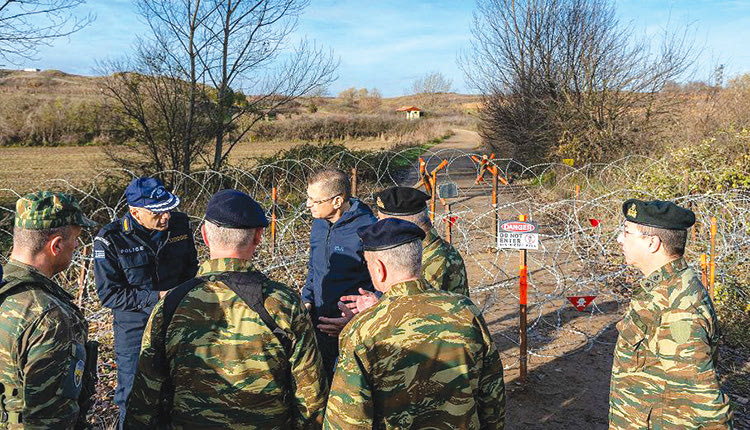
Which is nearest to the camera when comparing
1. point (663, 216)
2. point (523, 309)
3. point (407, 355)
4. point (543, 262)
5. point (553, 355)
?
point (407, 355)

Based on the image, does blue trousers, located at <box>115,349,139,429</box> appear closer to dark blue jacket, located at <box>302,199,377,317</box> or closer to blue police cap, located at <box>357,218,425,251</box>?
dark blue jacket, located at <box>302,199,377,317</box>

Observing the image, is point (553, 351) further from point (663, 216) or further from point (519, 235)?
point (663, 216)

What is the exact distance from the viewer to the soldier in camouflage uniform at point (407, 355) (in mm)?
1775

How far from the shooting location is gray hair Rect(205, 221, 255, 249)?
2.09 metres

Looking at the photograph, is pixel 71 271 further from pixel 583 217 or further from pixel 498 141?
pixel 498 141

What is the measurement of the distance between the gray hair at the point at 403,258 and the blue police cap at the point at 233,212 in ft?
1.84

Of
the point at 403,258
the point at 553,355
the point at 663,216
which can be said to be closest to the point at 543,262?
the point at 553,355

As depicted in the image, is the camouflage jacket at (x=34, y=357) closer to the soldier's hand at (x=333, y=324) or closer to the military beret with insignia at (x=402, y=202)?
the soldier's hand at (x=333, y=324)

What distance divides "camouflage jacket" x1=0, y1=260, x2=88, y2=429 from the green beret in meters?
2.51

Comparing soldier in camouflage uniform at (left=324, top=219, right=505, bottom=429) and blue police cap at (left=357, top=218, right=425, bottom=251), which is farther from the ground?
blue police cap at (left=357, top=218, right=425, bottom=251)

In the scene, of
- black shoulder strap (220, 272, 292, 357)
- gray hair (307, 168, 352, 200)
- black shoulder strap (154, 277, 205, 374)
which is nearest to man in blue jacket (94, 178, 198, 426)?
gray hair (307, 168, 352, 200)

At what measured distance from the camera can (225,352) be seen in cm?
198

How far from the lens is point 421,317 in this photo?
182 cm

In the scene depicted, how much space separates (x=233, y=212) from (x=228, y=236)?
0.10m
